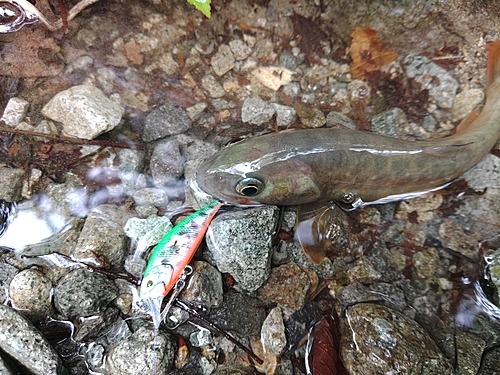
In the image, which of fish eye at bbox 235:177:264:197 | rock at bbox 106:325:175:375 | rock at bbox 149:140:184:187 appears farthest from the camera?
rock at bbox 149:140:184:187

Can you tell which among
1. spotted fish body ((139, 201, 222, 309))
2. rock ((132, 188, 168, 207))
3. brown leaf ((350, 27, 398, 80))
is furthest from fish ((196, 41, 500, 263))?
brown leaf ((350, 27, 398, 80))

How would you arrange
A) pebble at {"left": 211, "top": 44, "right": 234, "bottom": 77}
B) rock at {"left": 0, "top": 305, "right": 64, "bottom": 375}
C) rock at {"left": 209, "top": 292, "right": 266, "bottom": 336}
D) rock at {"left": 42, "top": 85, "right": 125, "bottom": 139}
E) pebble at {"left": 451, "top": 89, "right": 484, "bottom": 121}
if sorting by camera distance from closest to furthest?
rock at {"left": 0, "top": 305, "right": 64, "bottom": 375}
rock at {"left": 209, "top": 292, "right": 266, "bottom": 336}
rock at {"left": 42, "top": 85, "right": 125, "bottom": 139}
pebble at {"left": 451, "top": 89, "right": 484, "bottom": 121}
pebble at {"left": 211, "top": 44, "right": 234, "bottom": 77}

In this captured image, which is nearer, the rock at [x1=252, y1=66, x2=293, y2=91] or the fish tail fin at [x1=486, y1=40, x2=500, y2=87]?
the fish tail fin at [x1=486, y1=40, x2=500, y2=87]

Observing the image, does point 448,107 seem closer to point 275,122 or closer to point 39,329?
point 275,122

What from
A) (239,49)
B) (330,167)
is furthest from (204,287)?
(239,49)

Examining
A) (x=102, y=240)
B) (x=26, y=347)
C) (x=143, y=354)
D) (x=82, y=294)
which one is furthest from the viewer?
(x=102, y=240)

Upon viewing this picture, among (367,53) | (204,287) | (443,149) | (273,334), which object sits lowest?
(273,334)

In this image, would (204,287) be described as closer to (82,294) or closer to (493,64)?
(82,294)

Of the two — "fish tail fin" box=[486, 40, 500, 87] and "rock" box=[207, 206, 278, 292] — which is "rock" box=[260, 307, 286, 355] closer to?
"rock" box=[207, 206, 278, 292]
